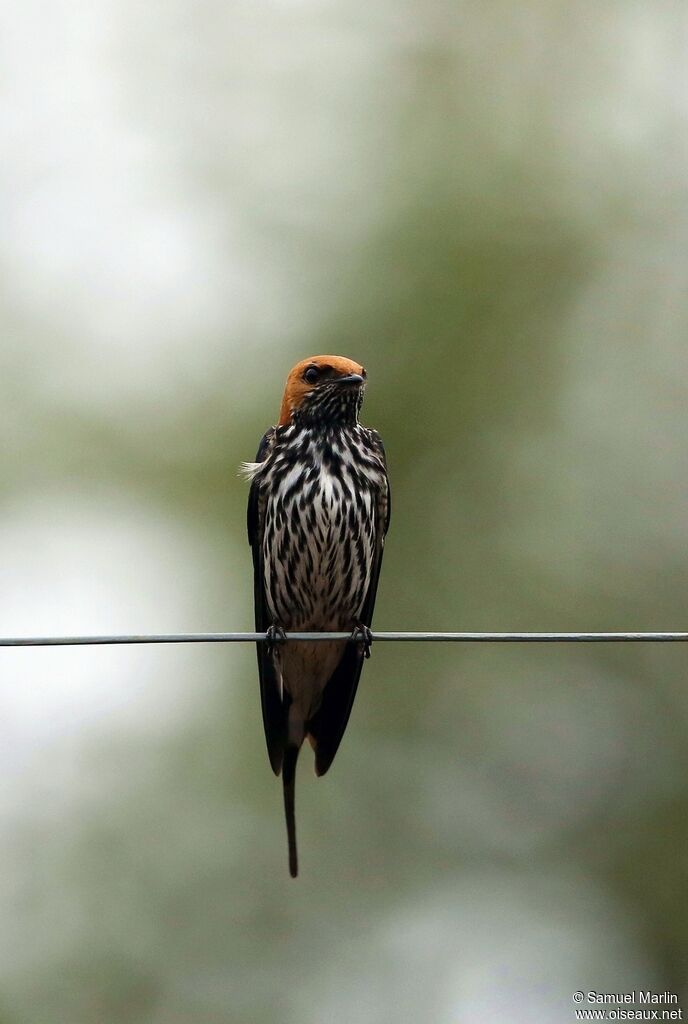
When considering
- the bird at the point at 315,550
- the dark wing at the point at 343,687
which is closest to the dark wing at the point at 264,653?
the bird at the point at 315,550

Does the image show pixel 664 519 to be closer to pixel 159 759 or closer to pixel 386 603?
pixel 386 603

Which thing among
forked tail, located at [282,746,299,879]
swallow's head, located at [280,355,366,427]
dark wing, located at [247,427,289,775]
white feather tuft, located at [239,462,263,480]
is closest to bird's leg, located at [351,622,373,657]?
dark wing, located at [247,427,289,775]

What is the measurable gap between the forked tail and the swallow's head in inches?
74.3

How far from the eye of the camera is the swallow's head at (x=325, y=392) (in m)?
8.55

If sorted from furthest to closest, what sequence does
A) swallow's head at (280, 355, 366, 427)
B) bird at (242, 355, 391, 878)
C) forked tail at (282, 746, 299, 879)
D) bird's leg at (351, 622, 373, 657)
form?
1. swallow's head at (280, 355, 366, 427)
2. bird at (242, 355, 391, 878)
3. forked tail at (282, 746, 299, 879)
4. bird's leg at (351, 622, 373, 657)

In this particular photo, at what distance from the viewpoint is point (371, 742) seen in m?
15.6

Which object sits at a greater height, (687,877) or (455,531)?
(455,531)

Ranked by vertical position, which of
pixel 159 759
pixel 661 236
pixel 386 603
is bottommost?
pixel 159 759

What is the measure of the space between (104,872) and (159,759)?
129 cm

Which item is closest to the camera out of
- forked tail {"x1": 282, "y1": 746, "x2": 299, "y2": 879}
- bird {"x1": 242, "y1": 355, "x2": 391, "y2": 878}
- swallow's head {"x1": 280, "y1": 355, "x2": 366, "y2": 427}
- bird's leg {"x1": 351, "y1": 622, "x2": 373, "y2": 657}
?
bird's leg {"x1": 351, "y1": 622, "x2": 373, "y2": 657}

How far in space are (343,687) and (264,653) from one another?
490mm

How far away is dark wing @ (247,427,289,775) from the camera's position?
8578mm

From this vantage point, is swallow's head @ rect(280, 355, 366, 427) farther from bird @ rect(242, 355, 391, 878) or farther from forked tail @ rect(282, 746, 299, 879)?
forked tail @ rect(282, 746, 299, 879)

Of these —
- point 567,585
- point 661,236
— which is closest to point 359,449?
point 567,585
